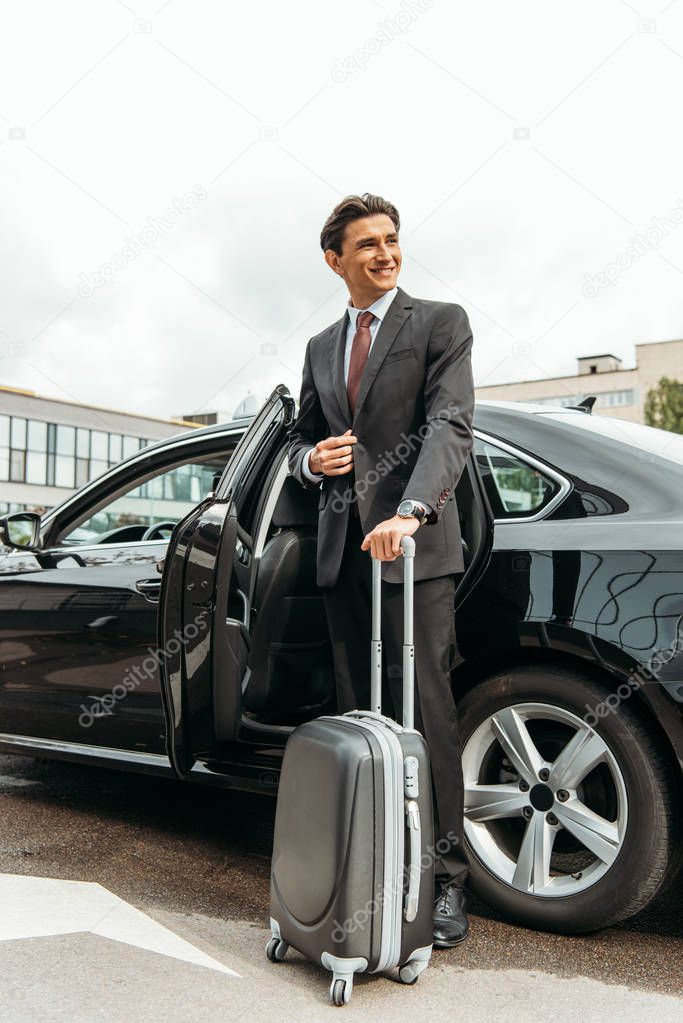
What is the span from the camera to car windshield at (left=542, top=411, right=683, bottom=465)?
2967 mm

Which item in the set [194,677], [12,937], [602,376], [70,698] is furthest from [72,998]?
[602,376]

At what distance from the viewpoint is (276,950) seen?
2.52 meters

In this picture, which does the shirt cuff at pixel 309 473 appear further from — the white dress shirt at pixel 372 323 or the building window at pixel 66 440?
the building window at pixel 66 440

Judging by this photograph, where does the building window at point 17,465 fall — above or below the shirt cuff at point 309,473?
above

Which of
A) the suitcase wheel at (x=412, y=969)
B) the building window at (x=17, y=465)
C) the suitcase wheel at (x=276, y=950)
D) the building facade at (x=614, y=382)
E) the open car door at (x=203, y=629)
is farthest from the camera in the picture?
the building facade at (x=614, y=382)

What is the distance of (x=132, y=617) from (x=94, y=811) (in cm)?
99

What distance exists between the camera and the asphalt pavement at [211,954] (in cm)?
229

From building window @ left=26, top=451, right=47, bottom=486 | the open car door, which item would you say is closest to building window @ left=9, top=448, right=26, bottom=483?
building window @ left=26, top=451, right=47, bottom=486

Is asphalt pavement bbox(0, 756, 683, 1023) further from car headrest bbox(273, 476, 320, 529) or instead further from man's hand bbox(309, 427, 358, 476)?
man's hand bbox(309, 427, 358, 476)

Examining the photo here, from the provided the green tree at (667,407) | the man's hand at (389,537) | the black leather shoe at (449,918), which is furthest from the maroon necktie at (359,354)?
the green tree at (667,407)

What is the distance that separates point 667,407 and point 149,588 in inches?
1522

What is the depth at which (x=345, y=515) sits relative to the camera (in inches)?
111

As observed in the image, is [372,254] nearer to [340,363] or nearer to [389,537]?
[340,363]

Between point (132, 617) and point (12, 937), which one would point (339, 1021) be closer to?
point (12, 937)
